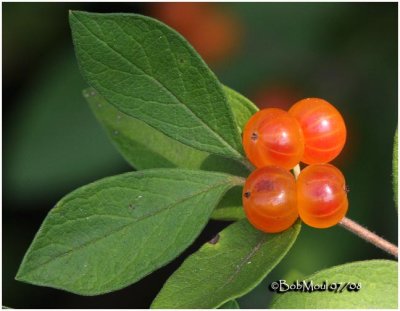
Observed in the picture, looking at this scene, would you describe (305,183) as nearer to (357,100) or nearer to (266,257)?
(266,257)

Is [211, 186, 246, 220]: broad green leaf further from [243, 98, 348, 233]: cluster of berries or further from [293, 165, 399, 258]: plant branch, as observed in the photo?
[293, 165, 399, 258]: plant branch

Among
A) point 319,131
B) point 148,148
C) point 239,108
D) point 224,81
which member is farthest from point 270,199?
point 224,81

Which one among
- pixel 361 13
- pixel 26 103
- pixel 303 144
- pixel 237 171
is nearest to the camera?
pixel 303 144

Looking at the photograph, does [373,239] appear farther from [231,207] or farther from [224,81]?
[224,81]

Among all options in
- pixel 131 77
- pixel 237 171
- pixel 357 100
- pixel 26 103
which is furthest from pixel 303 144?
pixel 26 103

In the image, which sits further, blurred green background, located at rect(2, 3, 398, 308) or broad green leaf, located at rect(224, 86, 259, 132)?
blurred green background, located at rect(2, 3, 398, 308)

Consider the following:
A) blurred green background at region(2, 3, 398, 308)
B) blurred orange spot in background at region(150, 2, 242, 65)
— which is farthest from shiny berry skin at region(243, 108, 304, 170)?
blurred orange spot in background at region(150, 2, 242, 65)
